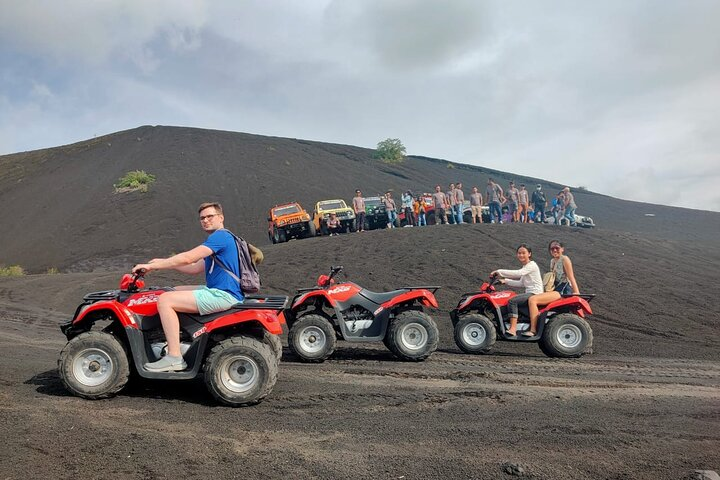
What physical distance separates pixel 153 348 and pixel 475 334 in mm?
5257

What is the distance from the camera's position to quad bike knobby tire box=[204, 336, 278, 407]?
4699 mm

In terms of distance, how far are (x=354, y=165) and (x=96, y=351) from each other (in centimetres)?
4544

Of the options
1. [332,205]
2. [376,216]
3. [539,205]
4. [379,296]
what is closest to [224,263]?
[379,296]

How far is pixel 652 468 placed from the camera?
3.45 m

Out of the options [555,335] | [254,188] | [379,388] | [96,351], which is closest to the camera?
[96,351]

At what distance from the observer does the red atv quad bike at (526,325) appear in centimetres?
819

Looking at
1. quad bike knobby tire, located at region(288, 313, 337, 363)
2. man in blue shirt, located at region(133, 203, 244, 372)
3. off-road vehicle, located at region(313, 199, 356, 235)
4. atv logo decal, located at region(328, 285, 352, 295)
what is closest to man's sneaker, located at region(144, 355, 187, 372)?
man in blue shirt, located at region(133, 203, 244, 372)

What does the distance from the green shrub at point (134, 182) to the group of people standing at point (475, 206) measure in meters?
20.6

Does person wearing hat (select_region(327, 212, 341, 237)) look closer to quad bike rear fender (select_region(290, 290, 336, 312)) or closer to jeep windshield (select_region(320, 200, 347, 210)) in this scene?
jeep windshield (select_region(320, 200, 347, 210))

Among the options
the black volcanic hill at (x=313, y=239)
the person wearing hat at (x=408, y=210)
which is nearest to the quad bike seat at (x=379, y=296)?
the black volcanic hill at (x=313, y=239)

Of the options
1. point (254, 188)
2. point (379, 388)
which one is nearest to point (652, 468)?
point (379, 388)

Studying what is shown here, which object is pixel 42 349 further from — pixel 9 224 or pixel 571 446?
pixel 9 224

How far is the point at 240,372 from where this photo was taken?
4.85 metres

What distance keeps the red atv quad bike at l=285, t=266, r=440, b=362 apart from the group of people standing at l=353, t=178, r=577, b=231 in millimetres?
15783
